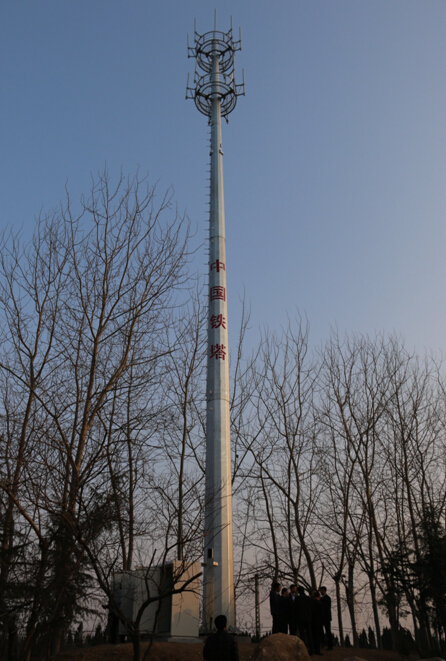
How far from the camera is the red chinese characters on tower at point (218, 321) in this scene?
1716cm

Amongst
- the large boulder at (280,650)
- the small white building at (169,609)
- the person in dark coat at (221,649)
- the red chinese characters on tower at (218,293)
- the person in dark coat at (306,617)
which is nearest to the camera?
the person in dark coat at (221,649)

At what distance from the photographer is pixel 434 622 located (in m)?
14.6

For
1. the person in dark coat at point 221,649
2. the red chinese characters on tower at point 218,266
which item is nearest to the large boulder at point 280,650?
the person in dark coat at point 221,649

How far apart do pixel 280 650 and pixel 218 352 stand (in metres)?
8.33

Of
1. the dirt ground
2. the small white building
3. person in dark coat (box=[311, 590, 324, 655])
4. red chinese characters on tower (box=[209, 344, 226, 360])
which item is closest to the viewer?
the dirt ground

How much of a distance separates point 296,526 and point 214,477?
5.09 metres

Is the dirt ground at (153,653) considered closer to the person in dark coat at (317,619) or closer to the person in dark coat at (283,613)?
the person in dark coat at (317,619)

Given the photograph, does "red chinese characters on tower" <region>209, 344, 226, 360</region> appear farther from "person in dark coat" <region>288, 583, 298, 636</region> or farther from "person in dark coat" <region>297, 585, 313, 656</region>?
"person in dark coat" <region>297, 585, 313, 656</region>

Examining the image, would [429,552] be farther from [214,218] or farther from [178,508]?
[214,218]

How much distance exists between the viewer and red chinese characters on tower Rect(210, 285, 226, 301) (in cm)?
1759

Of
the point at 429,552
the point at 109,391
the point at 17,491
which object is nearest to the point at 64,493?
the point at 17,491

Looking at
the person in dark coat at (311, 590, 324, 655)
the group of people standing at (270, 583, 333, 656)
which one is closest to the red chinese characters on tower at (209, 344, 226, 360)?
the group of people standing at (270, 583, 333, 656)

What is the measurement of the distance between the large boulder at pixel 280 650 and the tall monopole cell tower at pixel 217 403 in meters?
2.35

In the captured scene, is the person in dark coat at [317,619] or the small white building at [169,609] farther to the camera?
the person in dark coat at [317,619]
